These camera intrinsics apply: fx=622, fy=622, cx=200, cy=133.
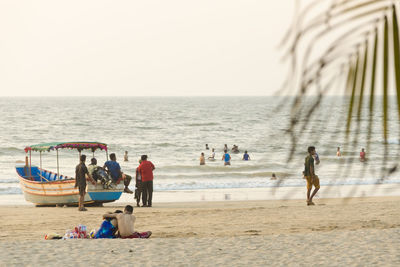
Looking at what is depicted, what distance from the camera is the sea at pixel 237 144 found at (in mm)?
760

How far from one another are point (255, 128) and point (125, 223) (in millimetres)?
63229

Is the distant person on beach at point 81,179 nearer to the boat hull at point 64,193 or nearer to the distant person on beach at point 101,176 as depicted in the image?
the distant person on beach at point 101,176

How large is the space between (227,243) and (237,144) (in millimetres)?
45167

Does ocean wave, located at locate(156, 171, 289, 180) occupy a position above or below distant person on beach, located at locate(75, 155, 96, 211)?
below

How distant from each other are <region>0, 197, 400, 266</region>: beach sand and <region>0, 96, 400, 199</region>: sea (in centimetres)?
120

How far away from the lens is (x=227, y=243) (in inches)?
377

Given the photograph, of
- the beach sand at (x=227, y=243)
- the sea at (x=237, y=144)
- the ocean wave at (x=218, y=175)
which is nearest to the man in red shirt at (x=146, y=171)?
the beach sand at (x=227, y=243)

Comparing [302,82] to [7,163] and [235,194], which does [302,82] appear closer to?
[235,194]

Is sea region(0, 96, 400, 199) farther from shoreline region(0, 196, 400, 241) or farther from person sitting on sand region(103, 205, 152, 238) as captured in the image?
person sitting on sand region(103, 205, 152, 238)

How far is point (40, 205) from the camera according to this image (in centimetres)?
1902

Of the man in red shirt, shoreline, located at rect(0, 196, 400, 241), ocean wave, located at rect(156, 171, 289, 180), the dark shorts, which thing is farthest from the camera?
ocean wave, located at rect(156, 171, 289, 180)

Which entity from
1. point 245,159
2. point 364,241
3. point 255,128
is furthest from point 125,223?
point 255,128

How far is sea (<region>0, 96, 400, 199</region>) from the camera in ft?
2.49

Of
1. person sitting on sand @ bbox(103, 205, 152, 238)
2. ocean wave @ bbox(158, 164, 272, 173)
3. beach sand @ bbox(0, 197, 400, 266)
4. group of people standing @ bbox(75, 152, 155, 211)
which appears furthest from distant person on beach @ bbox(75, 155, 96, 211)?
ocean wave @ bbox(158, 164, 272, 173)
